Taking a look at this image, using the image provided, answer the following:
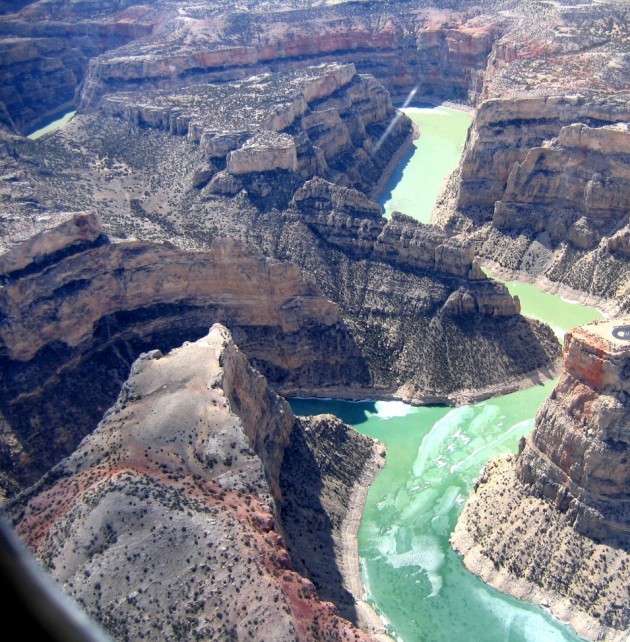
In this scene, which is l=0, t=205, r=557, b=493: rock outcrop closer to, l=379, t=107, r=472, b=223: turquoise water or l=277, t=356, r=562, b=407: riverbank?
l=277, t=356, r=562, b=407: riverbank

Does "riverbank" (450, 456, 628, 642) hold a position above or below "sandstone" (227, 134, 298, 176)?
below

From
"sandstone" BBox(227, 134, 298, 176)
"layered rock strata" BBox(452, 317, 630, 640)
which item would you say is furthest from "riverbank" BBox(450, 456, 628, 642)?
"sandstone" BBox(227, 134, 298, 176)

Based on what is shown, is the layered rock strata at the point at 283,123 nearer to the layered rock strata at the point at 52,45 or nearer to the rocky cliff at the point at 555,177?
the rocky cliff at the point at 555,177

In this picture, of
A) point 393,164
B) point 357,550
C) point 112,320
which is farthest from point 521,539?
Result: point 393,164

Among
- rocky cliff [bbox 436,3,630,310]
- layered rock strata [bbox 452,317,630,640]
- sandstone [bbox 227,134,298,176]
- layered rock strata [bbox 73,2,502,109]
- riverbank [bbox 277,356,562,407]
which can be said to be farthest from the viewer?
layered rock strata [bbox 73,2,502,109]

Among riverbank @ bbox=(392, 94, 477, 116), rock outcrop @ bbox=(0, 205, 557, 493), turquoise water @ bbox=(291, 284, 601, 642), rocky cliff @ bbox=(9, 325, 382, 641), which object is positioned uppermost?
rocky cliff @ bbox=(9, 325, 382, 641)
